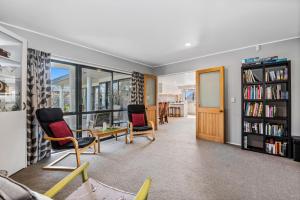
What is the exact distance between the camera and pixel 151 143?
4.05m

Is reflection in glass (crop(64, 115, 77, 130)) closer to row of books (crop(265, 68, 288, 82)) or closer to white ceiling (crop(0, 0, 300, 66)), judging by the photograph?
white ceiling (crop(0, 0, 300, 66))

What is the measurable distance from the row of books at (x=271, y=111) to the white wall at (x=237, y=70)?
0.32 metres

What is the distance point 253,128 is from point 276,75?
1.20m

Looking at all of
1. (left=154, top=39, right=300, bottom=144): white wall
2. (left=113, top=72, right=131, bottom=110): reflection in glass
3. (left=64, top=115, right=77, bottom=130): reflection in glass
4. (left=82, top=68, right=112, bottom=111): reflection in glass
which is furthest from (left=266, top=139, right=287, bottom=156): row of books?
(left=64, top=115, right=77, bottom=130): reflection in glass

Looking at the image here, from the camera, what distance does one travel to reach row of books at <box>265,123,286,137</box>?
3.10 metres

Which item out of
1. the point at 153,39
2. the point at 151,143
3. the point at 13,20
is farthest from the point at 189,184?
the point at 13,20

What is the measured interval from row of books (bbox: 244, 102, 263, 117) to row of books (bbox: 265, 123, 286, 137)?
0.95ft

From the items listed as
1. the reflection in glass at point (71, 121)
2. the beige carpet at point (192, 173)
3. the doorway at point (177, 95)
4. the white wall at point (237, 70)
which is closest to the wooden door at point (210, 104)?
the white wall at point (237, 70)

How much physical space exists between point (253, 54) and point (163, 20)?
8.15ft

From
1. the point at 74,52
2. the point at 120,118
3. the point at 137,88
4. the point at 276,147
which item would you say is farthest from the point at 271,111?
the point at 74,52

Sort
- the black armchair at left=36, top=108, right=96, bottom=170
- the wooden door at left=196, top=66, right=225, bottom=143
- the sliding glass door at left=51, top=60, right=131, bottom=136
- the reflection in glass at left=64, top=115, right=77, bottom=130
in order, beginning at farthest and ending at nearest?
the wooden door at left=196, top=66, right=225, bottom=143
the reflection in glass at left=64, top=115, right=77, bottom=130
the sliding glass door at left=51, top=60, right=131, bottom=136
the black armchair at left=36, top=108, right=96, bottom=170

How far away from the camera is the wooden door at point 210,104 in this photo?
4.04 meters

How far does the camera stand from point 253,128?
344cm

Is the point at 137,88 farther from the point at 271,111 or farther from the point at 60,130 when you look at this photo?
the point at 271,111
